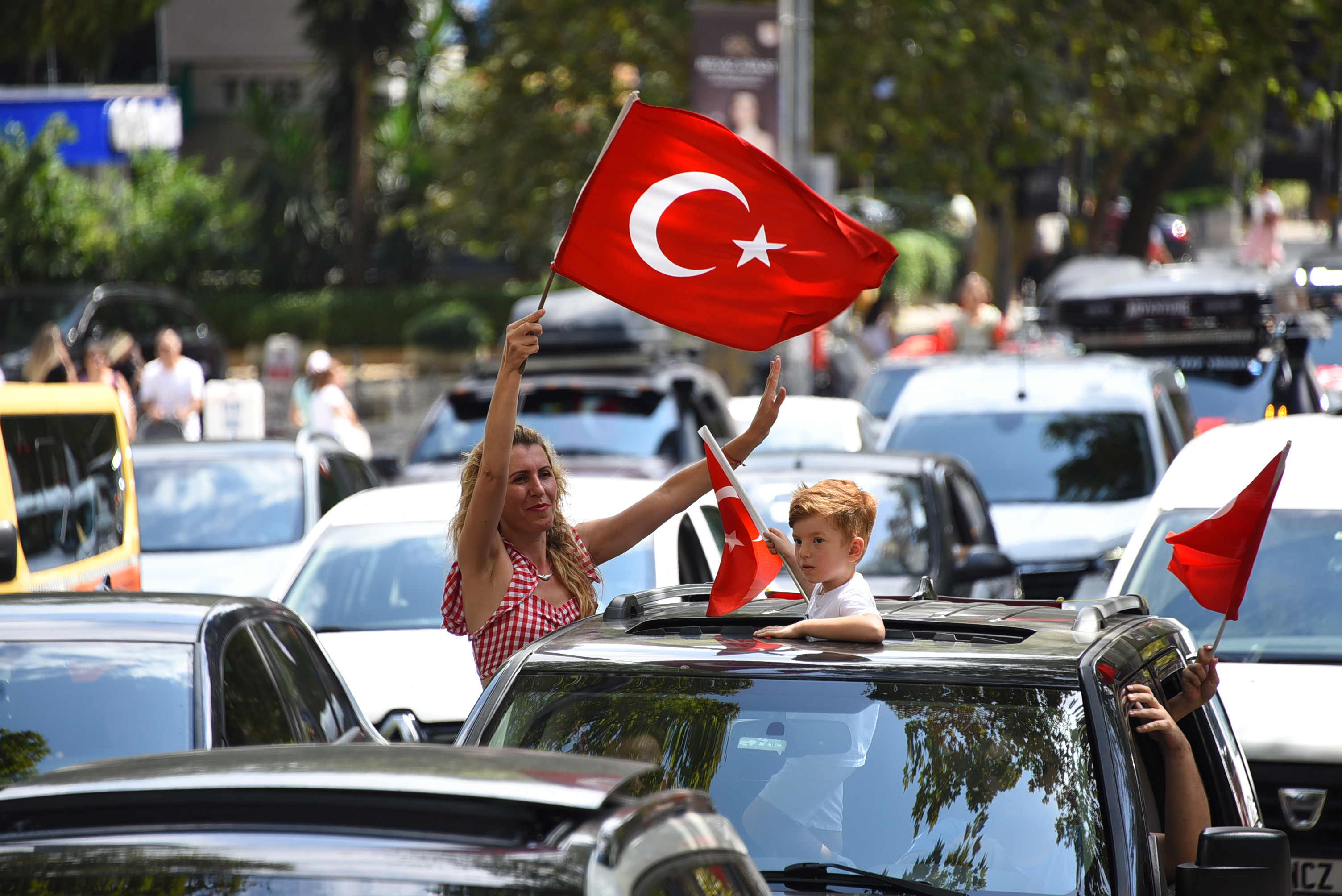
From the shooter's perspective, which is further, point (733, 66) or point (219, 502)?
point (733, 66)

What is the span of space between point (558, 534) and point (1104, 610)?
4.66 feet

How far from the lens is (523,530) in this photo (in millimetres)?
4516

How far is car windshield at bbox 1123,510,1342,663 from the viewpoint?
254 inches

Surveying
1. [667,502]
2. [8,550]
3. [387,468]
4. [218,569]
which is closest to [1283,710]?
[667,502]

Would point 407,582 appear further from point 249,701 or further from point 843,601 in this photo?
point 843,601

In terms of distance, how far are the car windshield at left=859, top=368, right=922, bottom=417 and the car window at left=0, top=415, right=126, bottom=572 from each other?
9406mm

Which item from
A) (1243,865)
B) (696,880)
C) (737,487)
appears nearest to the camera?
(696,880)

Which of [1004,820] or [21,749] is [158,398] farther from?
[1004,820]

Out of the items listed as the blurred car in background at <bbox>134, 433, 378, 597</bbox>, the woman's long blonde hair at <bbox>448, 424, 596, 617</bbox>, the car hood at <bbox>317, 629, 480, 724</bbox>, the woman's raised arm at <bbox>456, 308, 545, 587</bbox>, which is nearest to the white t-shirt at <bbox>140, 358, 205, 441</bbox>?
the blurred car in background at <bbox>134, 433, 378, 597</bbox>

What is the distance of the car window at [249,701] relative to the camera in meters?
5.02

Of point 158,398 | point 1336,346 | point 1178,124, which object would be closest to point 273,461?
point 158,398

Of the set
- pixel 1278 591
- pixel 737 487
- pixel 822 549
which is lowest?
pixel 1278 591

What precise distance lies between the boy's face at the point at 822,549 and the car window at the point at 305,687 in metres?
1.88

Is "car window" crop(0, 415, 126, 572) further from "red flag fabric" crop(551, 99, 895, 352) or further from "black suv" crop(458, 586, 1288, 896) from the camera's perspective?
"black suv" crop(458, 586, 1288, 896)
